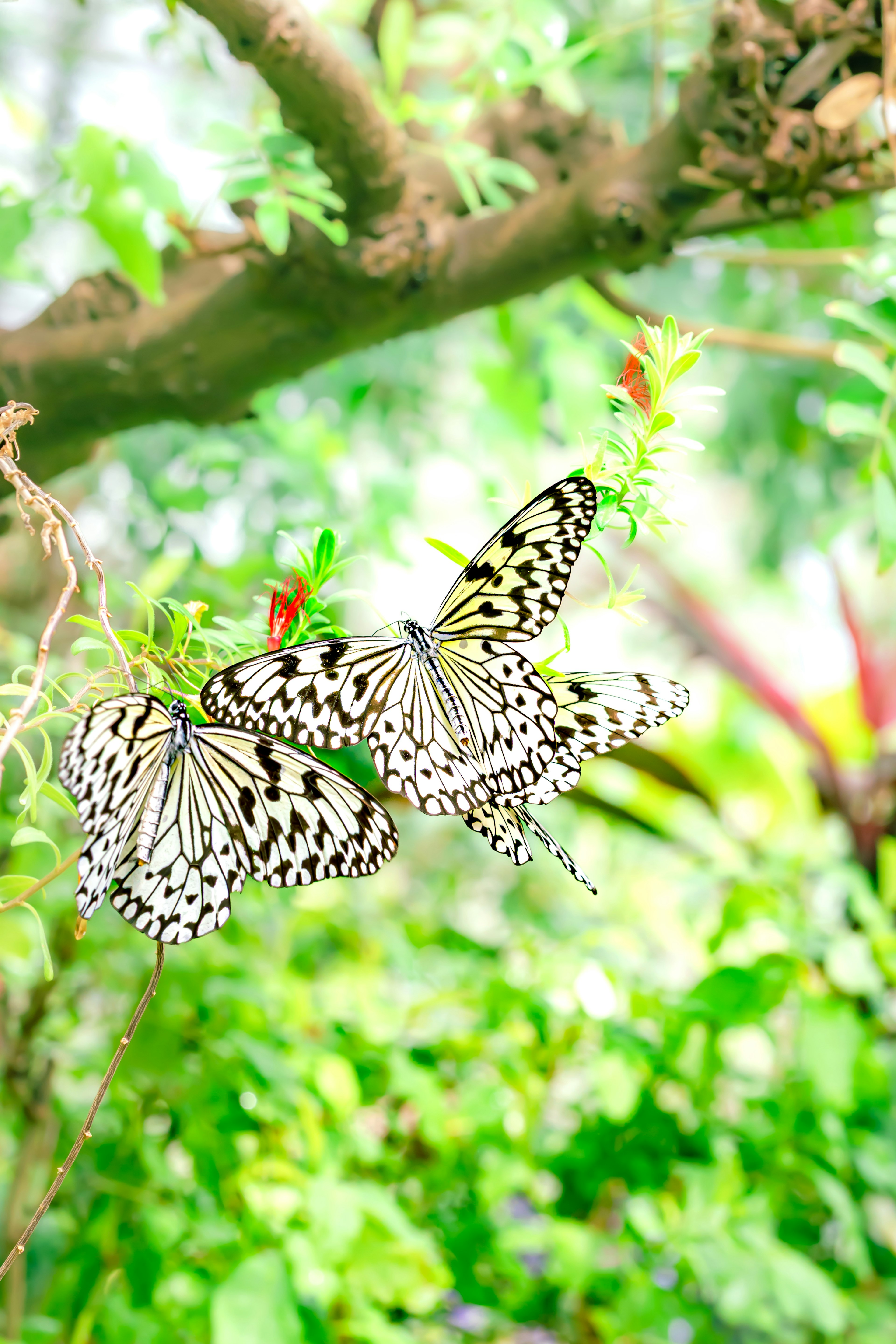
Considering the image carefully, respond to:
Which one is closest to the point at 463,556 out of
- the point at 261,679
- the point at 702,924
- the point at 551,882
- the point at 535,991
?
the point at 261,679

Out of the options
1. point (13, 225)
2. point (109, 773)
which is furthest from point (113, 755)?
point (13, 225)

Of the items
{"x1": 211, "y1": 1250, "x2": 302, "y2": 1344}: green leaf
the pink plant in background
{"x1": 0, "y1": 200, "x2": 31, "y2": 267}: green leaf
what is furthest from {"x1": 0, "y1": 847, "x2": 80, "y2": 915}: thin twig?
the pink plant in background

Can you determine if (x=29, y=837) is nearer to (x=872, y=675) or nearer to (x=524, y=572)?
(x=524, y=572)

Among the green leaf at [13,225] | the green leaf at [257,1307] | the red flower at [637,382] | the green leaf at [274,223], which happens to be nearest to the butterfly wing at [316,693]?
the red flower at [637,382]

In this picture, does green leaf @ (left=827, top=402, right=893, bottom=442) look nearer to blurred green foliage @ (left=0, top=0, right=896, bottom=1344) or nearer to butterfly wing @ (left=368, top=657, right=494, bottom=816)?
blurred green foliage @ (left=0, top=0, right=896, bottom=1344)

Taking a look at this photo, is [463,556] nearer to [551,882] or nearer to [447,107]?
[447,107]
